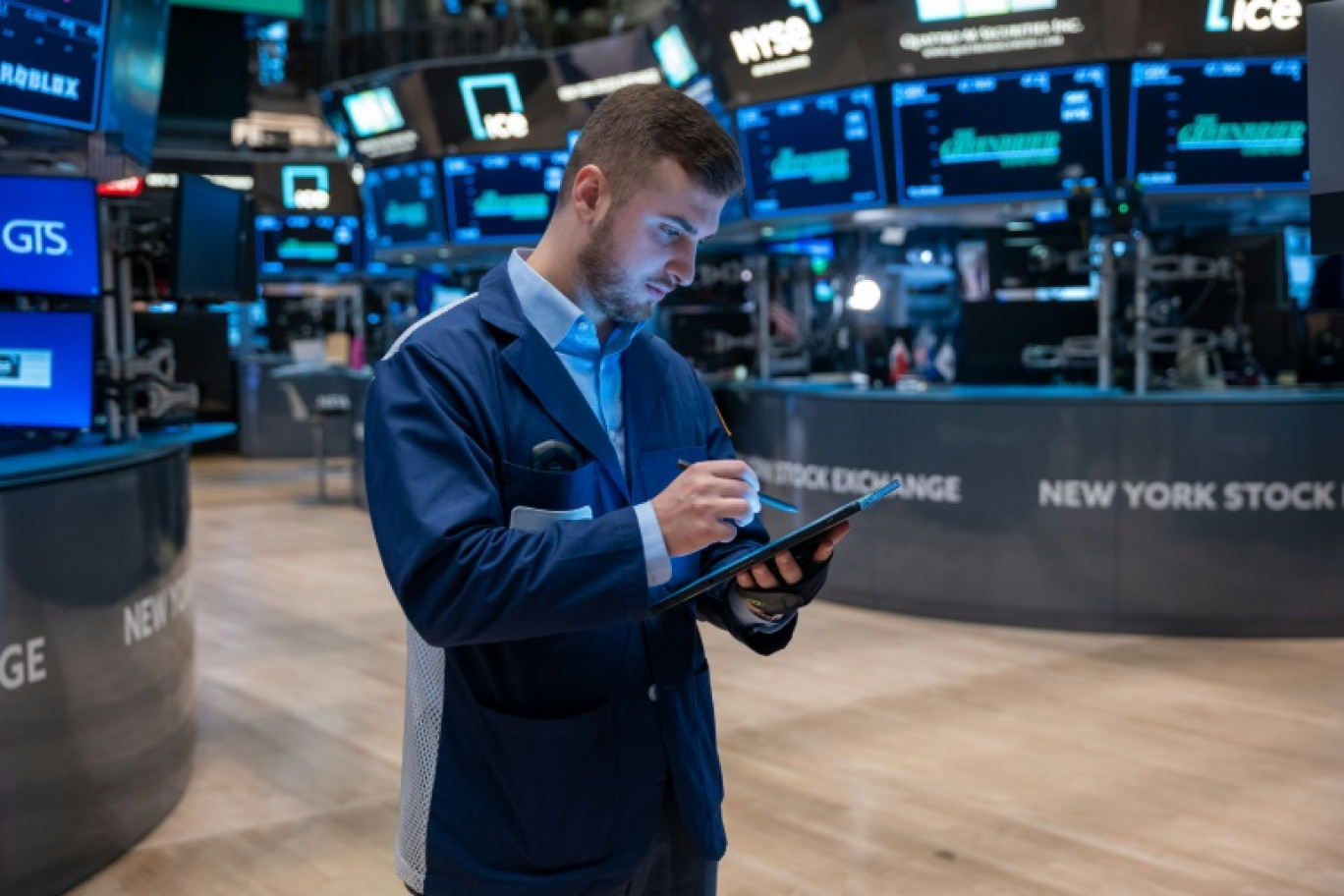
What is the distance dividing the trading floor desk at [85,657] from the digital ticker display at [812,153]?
14.5 ft

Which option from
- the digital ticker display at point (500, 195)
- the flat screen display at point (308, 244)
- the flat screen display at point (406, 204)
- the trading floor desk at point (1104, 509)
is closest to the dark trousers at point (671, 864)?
the trading floor desk at point (1104, 509)

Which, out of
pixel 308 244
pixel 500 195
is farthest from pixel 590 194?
pixel 308 244

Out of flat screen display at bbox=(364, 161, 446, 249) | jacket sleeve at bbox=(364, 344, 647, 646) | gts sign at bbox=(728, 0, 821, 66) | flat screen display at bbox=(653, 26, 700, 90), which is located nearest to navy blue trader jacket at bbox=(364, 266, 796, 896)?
Answer: jacket sleeve at bbox=(364, 344, 647, 646)

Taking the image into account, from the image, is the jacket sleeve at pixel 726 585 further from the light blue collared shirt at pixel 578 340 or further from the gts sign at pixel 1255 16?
the gts sign at pixel 1255 16

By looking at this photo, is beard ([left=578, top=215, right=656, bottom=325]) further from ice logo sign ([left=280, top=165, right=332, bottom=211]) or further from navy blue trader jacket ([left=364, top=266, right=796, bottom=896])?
ice logo sign ([left=280, top=165, right=332, bottom=211])

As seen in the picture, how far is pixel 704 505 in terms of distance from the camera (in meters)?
1.41

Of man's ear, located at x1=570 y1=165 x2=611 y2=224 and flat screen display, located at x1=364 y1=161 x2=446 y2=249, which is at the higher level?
flat screen display, located at x1=364 y1=161 x2=446 y2=249

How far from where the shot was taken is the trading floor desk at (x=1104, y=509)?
21.2 ft

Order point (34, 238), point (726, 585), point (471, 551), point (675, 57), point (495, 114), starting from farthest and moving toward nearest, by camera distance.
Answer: point (495, 114) → point (675, 57) → point (34, 238) → point (726, 585) → point (471, 551)

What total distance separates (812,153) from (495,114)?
462cm

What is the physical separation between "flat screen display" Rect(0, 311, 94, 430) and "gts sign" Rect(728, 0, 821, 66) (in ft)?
15.0

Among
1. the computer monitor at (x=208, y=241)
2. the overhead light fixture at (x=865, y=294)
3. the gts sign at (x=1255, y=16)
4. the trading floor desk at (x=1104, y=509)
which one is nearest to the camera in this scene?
the computer monitor at (x=208, y=241)

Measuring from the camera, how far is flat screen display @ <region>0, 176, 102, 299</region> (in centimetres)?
416

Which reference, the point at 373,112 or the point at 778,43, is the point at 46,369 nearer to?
the point at 778,43
